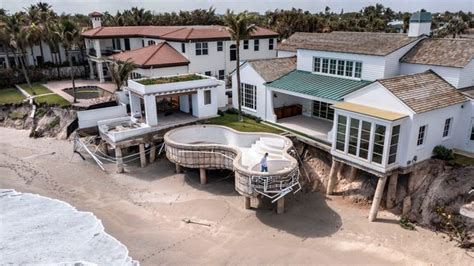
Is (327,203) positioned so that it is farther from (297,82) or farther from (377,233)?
(297,82)

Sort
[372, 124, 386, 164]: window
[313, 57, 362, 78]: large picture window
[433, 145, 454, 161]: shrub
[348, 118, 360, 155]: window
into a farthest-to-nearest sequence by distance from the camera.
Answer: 1. [313, 57, 362, 78]: large picture window
2. [433, 145, 454, 161]: shrub
3. [348, 118, 360, 155]: window
4. [372, 124, 386, 164]: window

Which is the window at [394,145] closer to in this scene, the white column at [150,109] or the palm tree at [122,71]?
the white column at [150,109]

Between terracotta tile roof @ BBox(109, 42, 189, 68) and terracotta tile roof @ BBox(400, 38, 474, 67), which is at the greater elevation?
terracotta tile roof @ BBox(400, 38, 474, 67)

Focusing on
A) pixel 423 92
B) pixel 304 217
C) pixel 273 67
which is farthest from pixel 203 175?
pixel 423 92

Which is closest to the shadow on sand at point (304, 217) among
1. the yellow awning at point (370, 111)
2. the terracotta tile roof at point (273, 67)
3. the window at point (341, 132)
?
the window at point (341, 132)

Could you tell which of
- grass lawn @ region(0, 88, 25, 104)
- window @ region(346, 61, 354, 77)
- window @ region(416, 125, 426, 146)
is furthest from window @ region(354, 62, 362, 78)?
grass lawn @ region(0, 88, 25, 104)

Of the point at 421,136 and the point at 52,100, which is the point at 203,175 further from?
the point at 52,100

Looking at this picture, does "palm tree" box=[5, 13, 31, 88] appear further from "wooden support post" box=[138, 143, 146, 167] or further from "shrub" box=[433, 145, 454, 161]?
"shrub" box=[433, 145, 454, 161]

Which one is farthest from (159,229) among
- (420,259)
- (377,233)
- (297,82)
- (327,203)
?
(297,82)
